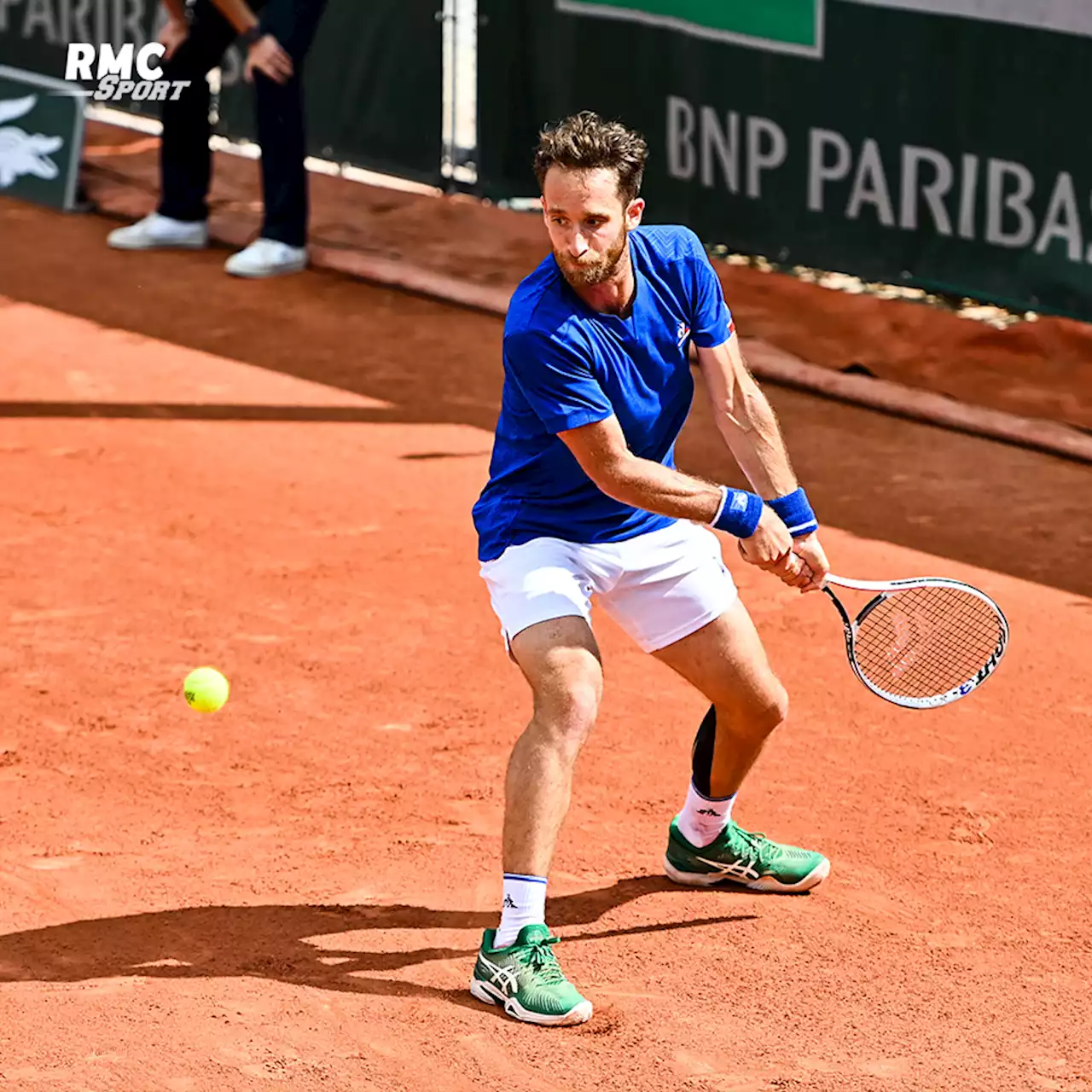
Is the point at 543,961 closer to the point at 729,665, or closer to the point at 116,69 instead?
the point at 729,665

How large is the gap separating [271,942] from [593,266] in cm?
194

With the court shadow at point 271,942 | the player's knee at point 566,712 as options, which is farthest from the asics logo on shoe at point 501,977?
the player's knee at point 566,712

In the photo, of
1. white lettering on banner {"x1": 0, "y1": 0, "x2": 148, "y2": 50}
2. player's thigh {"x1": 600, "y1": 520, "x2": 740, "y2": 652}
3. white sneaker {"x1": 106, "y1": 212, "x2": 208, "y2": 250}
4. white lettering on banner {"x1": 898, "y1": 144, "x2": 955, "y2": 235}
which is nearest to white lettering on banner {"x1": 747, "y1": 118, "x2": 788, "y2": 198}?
white lettering on banner {"x1": 898, "y1": 144, "x2": 955, "y2": 235}

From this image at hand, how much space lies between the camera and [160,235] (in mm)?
12492

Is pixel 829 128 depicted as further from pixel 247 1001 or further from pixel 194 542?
pixel 247 1001

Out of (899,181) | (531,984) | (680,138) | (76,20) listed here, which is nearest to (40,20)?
(76,20)

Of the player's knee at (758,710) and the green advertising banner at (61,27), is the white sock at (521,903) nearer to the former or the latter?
the player's knee at (758,710)

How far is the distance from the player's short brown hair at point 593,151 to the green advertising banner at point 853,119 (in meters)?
5.54

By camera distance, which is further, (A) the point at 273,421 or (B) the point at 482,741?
(A) the point at 273,421

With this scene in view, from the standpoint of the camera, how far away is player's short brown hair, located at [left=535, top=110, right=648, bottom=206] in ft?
15.6

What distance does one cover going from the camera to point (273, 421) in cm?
983

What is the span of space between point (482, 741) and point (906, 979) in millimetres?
1847

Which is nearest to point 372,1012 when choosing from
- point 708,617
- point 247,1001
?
point 247,1001

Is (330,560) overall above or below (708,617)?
below
